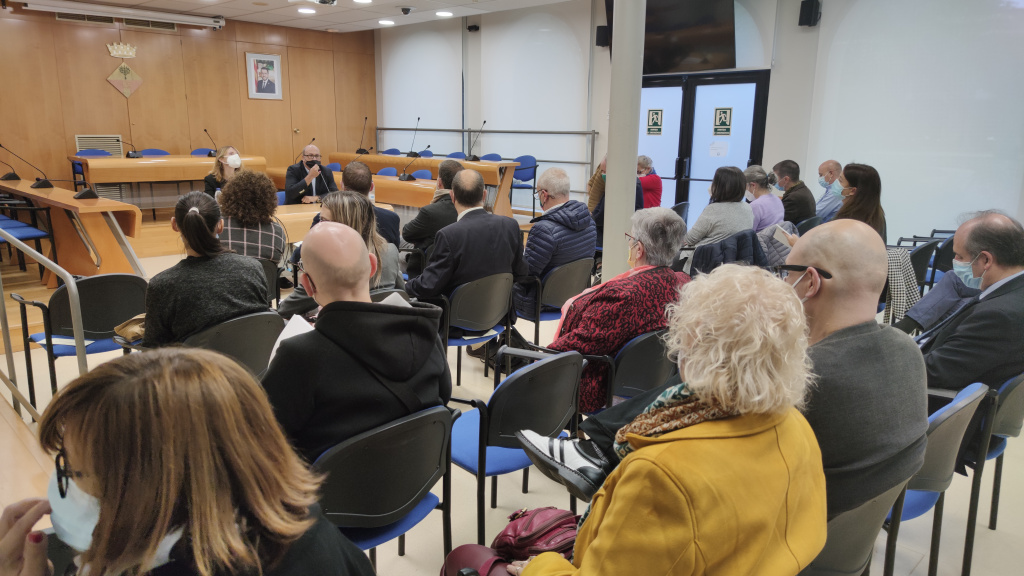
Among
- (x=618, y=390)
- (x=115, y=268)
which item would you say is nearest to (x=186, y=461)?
(x=618, y=390)

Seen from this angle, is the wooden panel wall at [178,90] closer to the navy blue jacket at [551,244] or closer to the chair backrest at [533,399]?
the navy blue jacket at [551,244]

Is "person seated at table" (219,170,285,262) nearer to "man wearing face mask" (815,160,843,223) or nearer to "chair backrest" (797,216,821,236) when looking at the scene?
"chair backrest" (797,216,821,236)

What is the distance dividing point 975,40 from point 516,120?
623 cm

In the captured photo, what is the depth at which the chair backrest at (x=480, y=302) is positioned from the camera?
3309 mm

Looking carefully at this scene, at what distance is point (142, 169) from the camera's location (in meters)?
8.12

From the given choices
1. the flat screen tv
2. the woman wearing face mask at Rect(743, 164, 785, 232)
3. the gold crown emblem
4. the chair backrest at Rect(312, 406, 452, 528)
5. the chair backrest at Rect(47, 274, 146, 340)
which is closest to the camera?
the chair backrest at Rect(312, 406, 452, 528)

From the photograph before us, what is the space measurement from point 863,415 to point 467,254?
2.34 meters

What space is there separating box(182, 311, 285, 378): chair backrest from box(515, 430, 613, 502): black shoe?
1.14 m

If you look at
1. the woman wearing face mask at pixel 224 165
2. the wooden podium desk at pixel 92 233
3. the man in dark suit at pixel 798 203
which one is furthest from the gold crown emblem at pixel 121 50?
A: the man in dark suit at pixel 798 203

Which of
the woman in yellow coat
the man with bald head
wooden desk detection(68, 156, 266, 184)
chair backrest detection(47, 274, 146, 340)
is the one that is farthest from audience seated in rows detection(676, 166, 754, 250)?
wooden desk detection(68, 156, 266, 184)

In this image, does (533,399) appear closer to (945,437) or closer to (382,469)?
(382,469)

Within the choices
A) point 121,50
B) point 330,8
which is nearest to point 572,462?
point 330,8

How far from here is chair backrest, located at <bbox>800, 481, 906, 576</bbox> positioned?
1.41 m

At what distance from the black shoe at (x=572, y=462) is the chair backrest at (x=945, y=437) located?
2.93 ft
